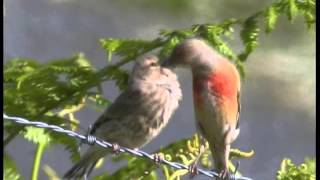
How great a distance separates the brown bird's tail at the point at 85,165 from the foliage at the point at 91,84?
7 cm

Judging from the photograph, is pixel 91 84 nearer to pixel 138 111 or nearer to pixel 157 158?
pixel 138 111

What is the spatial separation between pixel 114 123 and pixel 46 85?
0.26 m

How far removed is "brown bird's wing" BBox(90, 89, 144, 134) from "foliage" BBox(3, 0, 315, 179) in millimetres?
134

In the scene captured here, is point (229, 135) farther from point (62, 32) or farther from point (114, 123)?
point (62, 32)

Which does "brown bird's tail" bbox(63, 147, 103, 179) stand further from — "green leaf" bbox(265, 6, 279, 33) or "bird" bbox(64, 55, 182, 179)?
"green leaf" bbox(265, 6, 279, 33)

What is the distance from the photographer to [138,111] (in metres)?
3.09

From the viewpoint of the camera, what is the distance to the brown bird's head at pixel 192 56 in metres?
2.62

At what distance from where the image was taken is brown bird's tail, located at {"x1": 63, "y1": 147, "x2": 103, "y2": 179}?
→ 312cm

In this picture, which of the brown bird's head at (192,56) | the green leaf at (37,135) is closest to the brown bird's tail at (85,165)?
the green leaf at (37,135)

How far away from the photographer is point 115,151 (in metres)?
2.98

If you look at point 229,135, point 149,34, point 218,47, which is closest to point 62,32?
point 149,34

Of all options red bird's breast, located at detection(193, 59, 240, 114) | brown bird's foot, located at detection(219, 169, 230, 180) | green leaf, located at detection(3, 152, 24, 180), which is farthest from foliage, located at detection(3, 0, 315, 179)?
red bird's breast, located at detection(193, 59, 240, 114)

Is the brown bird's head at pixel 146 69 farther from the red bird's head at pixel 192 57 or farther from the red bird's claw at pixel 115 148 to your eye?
the red bird's head at pixel 192 57

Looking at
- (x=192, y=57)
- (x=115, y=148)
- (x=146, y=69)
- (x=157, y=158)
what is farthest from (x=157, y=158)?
(x=192, y=57)
